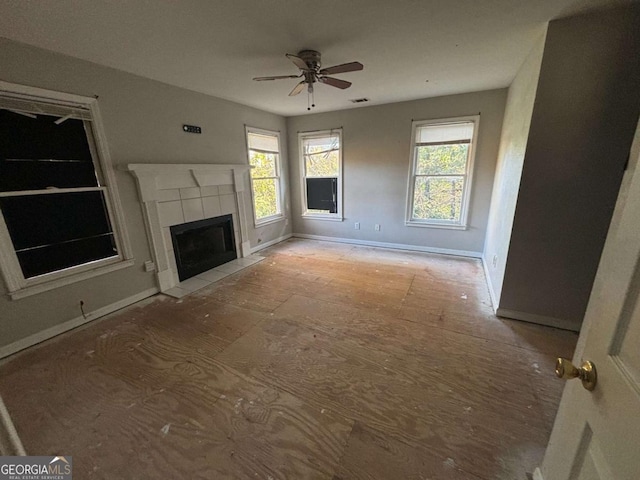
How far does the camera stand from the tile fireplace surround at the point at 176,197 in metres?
2.94

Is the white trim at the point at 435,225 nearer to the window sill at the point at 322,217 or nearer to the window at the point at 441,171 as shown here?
the window at the point at 441,171

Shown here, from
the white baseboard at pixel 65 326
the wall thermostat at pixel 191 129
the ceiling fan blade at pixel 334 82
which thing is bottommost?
the white baseboard at pixel 65 326

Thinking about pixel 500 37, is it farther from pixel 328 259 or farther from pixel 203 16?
pixel 328 259

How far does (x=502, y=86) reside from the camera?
3422 millimetres

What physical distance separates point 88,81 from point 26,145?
0.80 meters

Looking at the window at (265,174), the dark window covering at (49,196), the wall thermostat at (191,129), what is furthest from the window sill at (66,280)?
the window at (265,174)

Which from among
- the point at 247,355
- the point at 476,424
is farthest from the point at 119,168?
the point at 476,424

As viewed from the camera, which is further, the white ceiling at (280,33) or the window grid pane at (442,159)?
the window grid pane at (442,159)

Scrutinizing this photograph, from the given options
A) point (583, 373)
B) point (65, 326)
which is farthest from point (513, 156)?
point (65, 326)

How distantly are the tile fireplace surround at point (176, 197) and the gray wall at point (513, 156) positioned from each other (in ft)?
11.8

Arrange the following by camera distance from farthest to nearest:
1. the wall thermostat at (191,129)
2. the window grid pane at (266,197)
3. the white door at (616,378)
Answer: the window grid pane at (266,197) → the wall thermostat at (191,129) → the white door at (616,378)

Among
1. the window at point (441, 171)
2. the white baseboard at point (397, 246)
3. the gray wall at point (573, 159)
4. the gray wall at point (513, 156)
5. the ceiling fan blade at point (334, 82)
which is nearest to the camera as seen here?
the gray wall at point (573, 159)

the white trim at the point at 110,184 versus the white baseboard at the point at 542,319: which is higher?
the white trim at the point at 110,184

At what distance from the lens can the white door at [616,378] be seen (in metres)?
0.53
